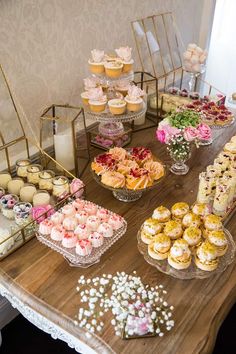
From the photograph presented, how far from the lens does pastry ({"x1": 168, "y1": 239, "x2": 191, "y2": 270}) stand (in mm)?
1215

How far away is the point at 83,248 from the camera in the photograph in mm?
1233

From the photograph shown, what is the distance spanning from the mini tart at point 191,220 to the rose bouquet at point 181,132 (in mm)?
395

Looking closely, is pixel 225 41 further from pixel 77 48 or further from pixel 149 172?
pixel 149 172

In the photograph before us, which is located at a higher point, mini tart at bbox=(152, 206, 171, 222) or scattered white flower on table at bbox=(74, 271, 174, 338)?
mini tart at bbox=(152, 206, 171, 222)

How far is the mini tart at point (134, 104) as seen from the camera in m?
1.75

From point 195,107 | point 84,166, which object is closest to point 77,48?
point 84,166

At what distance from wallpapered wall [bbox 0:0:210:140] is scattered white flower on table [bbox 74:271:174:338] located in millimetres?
895

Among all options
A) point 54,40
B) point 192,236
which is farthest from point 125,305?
point 54,40

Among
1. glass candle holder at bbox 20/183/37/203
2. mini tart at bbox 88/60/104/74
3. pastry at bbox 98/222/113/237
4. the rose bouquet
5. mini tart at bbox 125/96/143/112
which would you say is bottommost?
glass candle holder at bbox 20/183/37/203

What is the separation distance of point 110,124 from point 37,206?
2.24ft

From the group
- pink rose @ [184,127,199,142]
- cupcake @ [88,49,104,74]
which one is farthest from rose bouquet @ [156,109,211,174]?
cupcake @ [88,49,104,74]

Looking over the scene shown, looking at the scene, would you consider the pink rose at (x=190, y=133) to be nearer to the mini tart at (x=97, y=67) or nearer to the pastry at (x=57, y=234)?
the mini tart at (x=97, y=67)

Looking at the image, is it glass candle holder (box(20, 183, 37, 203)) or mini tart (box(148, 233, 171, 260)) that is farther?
glass candle holder (box(20, 183, 37, 203))

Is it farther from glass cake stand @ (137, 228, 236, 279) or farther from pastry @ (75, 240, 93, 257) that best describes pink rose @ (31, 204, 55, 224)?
glass cake stand @ (137, 228, 236, 279)
